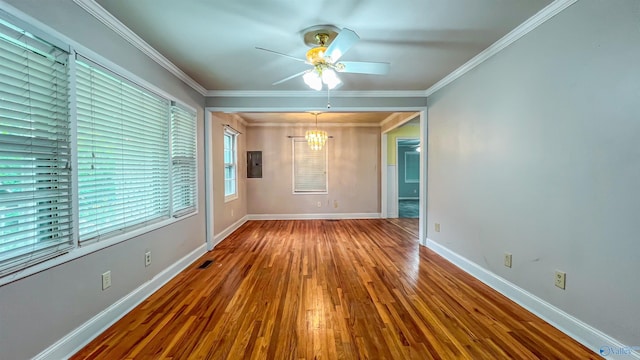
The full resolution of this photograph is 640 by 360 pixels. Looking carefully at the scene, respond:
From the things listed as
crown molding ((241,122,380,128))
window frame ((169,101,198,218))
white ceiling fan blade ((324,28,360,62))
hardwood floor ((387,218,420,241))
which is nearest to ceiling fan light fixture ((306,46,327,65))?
white ceiling fan blade ((324,28,360,62))

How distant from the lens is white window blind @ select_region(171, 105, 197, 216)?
2.82 metres

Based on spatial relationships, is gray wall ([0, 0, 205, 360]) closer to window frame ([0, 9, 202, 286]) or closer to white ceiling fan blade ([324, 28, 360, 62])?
window frame ([0, 9, 202, 286])

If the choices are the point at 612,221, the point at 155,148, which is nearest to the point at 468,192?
the point at 612,221

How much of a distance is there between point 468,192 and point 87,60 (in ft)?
12.1

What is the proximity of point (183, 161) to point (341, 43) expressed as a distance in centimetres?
237

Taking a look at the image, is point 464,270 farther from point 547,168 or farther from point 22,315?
point 22,315

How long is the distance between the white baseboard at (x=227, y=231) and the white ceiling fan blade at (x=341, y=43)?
126 inches

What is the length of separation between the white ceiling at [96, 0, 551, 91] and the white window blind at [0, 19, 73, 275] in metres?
0.68

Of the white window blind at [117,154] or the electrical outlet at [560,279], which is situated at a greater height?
the white window blind at [117,154]

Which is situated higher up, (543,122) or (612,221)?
(543,122)

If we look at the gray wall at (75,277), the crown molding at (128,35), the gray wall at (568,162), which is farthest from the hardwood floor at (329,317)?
the crown molding at (128,35)

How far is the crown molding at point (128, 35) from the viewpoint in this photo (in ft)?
5.61

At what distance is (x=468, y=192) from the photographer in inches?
111

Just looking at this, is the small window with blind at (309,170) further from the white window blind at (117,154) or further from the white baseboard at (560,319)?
the white baseboard at (560,319)
